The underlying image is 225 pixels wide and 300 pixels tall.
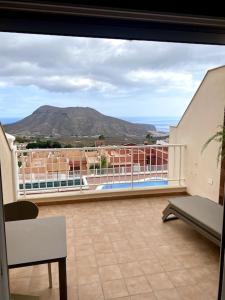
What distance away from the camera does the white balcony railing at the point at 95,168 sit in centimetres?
411

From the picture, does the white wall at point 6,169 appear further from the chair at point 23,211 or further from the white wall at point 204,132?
the white wall at point 204,132

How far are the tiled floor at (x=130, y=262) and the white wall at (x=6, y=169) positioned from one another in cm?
58

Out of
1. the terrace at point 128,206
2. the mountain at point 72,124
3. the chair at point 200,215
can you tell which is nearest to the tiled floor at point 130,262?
the terrace at point 128,206

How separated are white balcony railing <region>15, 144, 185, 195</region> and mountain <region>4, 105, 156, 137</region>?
0.45 meters

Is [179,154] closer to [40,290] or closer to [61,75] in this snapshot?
[61,75]

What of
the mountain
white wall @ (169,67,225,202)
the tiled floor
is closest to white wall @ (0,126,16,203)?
the mountain

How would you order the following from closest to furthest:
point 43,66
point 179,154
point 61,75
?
1. point 43,66
2. point 61,75
3. point 179,154

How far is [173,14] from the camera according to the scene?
104 centimetres

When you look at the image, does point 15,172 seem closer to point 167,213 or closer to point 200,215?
point 167,213

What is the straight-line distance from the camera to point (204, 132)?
4004 millimetres

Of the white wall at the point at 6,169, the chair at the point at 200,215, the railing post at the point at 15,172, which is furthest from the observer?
the railing post at the point at 15,172

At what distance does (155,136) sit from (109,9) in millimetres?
3466

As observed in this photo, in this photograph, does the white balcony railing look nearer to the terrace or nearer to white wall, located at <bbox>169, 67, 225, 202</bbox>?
the terrace

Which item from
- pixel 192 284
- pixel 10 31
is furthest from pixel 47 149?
pixel 10 31
